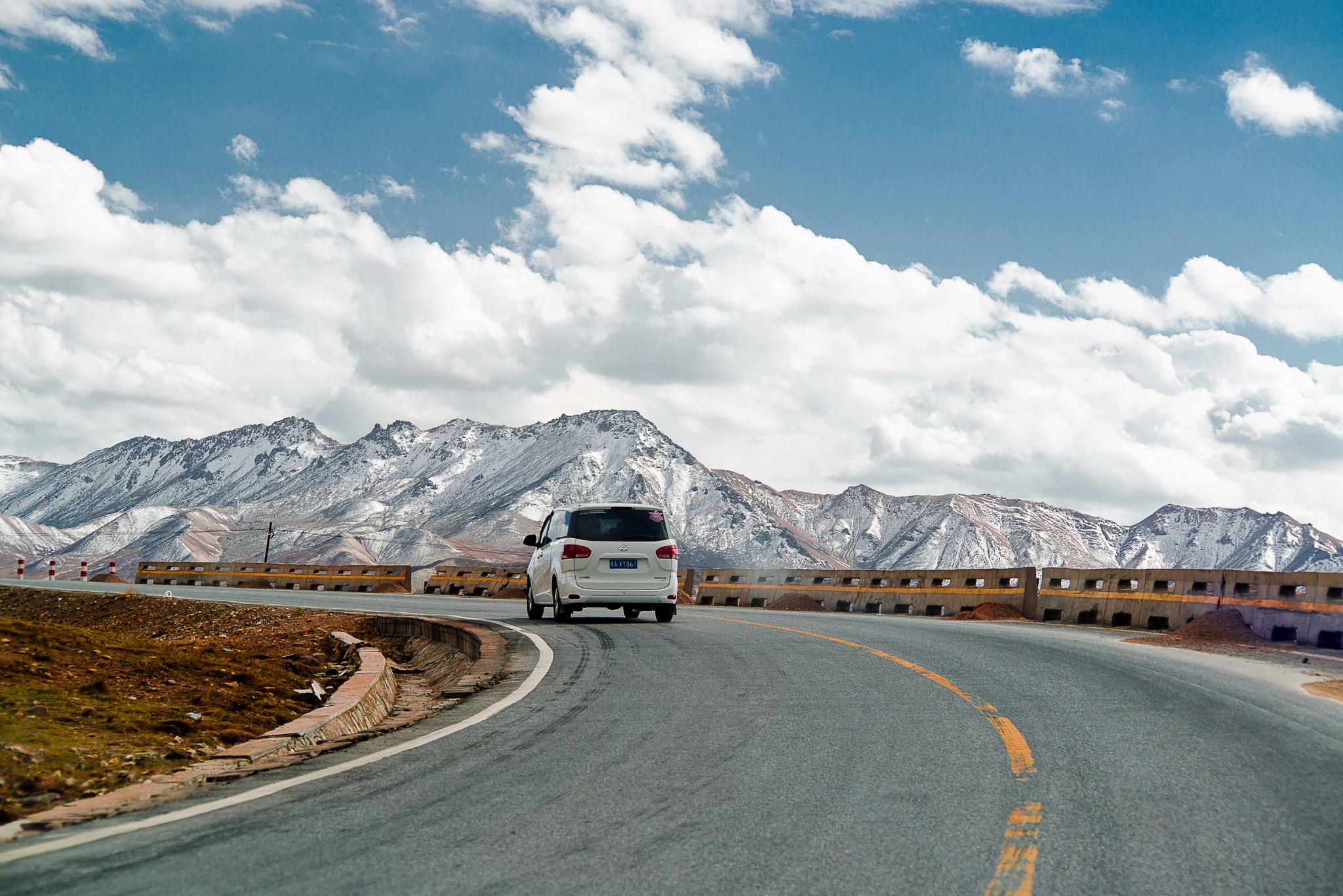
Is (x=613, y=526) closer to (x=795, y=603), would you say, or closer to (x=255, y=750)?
(x=255, y=750)

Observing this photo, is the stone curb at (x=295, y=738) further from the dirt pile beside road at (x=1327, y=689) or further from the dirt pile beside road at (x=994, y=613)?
the dirt pile beside road at (x=994, y=613)

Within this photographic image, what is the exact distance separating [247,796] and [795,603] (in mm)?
23487

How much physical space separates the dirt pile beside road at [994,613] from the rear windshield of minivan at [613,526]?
792cm

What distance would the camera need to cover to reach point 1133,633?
17.6 meters

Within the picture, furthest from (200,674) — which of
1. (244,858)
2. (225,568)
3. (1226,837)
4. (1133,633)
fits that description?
(225,568)

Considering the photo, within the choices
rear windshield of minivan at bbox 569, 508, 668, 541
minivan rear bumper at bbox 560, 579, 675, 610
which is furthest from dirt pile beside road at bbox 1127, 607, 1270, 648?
rear windshield of minivan at bbox 569, 508, 668, 541

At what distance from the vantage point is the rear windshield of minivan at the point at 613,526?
17141 millimetres

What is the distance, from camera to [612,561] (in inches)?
669

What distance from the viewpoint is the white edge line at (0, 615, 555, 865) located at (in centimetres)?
438

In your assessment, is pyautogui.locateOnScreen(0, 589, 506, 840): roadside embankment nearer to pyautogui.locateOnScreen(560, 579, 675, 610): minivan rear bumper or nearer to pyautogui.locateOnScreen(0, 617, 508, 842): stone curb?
pyautogui.locateOnScreen(0, 617, 508, 842): stone curb

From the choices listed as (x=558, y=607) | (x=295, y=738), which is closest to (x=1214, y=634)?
(x=558, y=607)

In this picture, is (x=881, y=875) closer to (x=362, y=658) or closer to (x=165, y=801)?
(x=165, y=801)

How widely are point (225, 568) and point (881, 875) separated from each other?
48710mm

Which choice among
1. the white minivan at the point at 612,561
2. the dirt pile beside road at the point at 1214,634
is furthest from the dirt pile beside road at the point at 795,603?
the dirt pile beside road at the point at 1214,634
